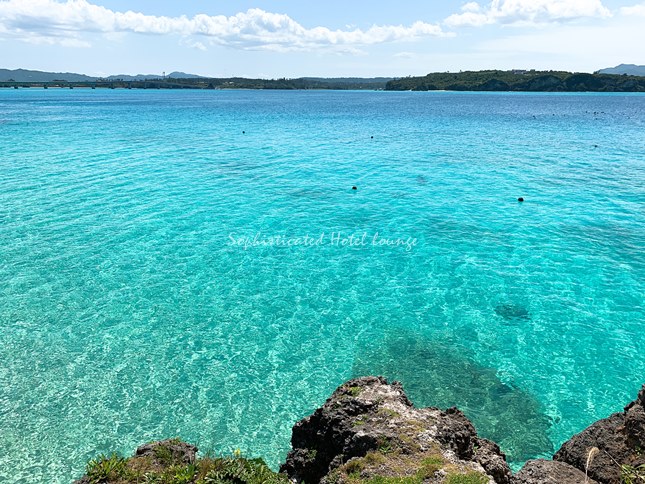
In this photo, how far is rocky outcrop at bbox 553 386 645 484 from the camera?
477 inches

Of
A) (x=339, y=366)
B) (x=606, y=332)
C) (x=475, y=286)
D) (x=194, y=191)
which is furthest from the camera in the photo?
(x=194, y=191)

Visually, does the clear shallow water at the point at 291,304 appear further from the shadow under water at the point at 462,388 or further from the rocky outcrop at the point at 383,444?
the rocky outcrop at the point at 383,444

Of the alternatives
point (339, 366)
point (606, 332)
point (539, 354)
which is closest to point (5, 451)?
point (339, 366)

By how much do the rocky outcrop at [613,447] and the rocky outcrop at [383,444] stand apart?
7.75 ft

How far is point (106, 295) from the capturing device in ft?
89.5

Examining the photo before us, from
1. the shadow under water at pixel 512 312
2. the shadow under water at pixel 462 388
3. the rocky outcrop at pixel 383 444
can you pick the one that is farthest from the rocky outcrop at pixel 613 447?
the shadow under water at pixel 512 312

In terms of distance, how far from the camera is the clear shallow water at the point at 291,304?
1862cm

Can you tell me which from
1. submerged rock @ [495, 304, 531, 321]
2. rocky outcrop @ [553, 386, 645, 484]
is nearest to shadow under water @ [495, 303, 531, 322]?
submerged rock @ [495, 304, 531, 321]

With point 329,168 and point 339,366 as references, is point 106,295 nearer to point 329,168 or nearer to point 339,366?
point 339,366

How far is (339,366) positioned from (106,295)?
15.6 metres

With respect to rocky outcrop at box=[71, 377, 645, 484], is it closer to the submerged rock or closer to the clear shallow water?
the clear shallow water

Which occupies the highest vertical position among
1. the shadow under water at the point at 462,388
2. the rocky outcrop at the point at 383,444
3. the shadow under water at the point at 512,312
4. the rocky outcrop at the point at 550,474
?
the rocky outcrop at the point at 383,444

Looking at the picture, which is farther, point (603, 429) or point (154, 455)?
point (603, 429)

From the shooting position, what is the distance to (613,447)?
12.8m
